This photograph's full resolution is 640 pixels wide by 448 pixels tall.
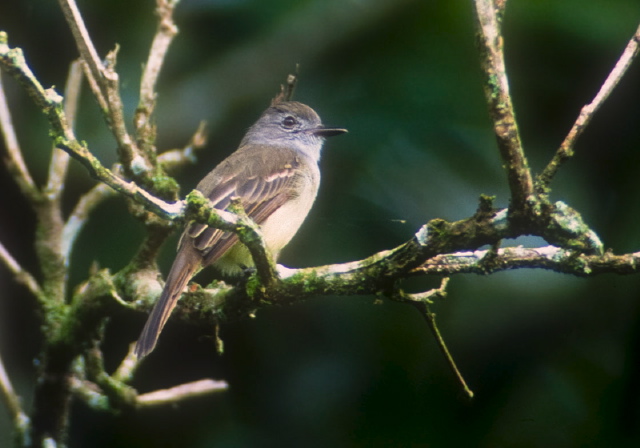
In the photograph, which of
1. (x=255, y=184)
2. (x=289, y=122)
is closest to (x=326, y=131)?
(x=289, y=122)

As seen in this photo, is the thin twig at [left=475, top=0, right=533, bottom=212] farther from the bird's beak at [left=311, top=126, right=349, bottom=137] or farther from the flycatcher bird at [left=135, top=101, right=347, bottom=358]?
the bird's beak at [left=311, top=126, right=349, bottom=137]

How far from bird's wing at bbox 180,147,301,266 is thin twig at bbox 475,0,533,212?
1.89 meters

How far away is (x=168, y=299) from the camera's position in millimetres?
3814

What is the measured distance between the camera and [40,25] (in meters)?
5.86

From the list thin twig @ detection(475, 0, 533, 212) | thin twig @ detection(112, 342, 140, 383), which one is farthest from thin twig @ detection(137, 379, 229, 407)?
thin twig @ detection(475, 0, 533, 212)

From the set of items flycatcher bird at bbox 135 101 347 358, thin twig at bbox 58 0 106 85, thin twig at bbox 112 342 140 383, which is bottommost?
thin twig at bbox 112 342 140 383

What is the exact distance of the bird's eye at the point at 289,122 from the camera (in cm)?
587

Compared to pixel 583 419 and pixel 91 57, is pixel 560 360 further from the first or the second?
pixel 91 57

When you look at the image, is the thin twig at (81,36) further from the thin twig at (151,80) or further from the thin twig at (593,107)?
the thin twig at (593,107)

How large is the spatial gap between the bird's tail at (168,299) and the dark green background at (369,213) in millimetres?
1126

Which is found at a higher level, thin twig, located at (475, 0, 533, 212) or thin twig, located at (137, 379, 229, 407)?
thin twig, located at (475, 0, 533, 212)

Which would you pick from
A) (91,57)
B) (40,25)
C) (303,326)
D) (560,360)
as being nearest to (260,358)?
(303,326)

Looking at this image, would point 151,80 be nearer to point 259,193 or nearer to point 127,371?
point 259,193

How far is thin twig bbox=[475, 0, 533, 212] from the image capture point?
8.23 ft
